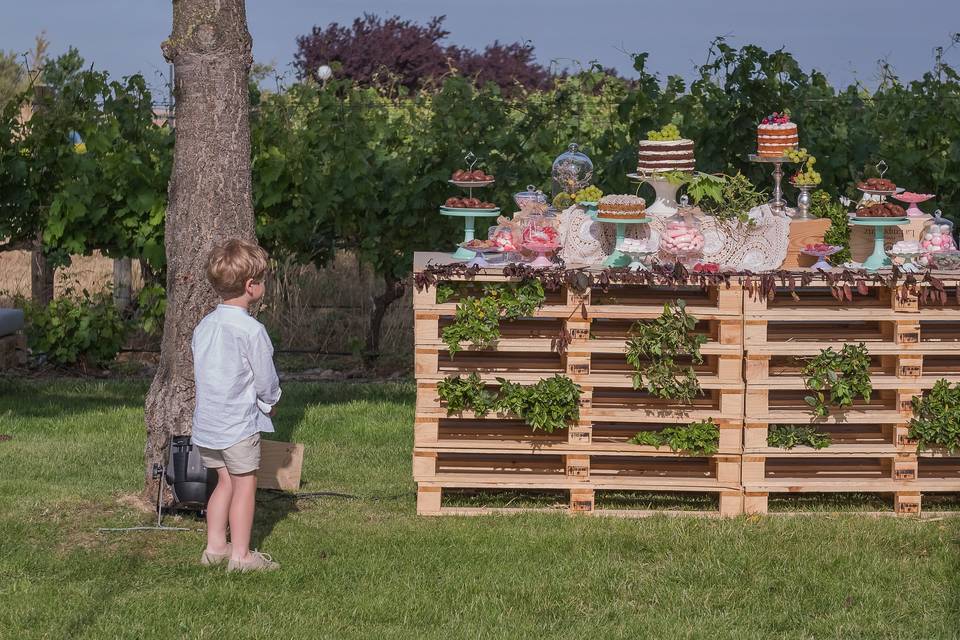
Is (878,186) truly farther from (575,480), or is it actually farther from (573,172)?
(575,480)

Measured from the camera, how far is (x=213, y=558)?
518 cm

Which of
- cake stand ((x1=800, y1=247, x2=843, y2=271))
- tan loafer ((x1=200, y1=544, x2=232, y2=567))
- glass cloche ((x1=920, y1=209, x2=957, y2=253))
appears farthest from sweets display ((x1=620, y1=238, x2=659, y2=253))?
tan loafer ((x1=200, y1=544, x2=232, y2=567))

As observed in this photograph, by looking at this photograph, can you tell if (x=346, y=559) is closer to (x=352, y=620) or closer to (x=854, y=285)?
(x=352, y=620)

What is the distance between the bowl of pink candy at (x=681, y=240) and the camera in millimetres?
5867

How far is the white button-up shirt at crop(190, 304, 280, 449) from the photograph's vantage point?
4.99m

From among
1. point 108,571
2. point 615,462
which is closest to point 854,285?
point 615,462

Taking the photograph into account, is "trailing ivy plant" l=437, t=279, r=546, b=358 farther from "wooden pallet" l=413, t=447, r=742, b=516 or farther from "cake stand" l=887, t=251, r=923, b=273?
"cake stand" l=887, t=251, r=923, b=273

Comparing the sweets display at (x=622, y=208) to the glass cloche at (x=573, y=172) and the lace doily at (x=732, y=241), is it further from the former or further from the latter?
the glass cloche at (x=573, y=172)

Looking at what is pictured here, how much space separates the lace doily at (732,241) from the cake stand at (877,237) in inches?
13.6

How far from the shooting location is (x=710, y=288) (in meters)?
5.99

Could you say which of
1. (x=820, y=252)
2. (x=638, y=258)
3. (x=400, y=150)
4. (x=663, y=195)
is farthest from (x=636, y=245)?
(x=400, y=150)

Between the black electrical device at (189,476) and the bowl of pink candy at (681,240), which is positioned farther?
the bowl of pink candy at (681,240)

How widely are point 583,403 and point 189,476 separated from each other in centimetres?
176

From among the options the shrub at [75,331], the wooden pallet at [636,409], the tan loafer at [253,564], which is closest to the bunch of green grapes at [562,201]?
the wooden pallet at [636,409]
